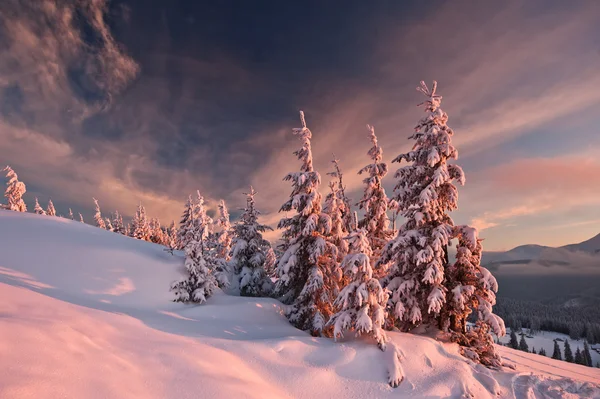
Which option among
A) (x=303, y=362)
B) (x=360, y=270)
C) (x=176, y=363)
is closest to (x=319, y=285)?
(x=360, y=270)

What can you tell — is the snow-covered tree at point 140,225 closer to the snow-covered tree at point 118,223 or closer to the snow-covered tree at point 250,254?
the snow-covered tree at point 118,223

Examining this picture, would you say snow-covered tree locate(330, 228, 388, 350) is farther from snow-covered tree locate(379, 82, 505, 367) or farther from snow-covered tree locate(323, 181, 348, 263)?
snow-covered tree locate(323, 181, 348, 263)

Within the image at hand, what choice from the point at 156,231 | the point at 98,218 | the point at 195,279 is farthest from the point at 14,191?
the point at 195,279

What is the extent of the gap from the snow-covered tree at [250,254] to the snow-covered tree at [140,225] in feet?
156

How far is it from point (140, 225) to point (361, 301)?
65698 mm

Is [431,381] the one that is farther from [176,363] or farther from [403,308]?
[176,363]

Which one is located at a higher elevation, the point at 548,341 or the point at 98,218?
the point at 98,218

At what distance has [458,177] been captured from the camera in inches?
571

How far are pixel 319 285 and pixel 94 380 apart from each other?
10749 mm

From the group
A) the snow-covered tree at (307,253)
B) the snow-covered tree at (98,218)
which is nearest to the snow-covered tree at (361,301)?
the snow-covered tree at (307,253)

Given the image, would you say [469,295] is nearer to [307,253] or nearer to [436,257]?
[436,257]

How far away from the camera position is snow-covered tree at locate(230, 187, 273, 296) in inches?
964

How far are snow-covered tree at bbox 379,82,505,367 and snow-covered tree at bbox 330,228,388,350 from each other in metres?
2.10

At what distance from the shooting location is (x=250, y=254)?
2531cm
